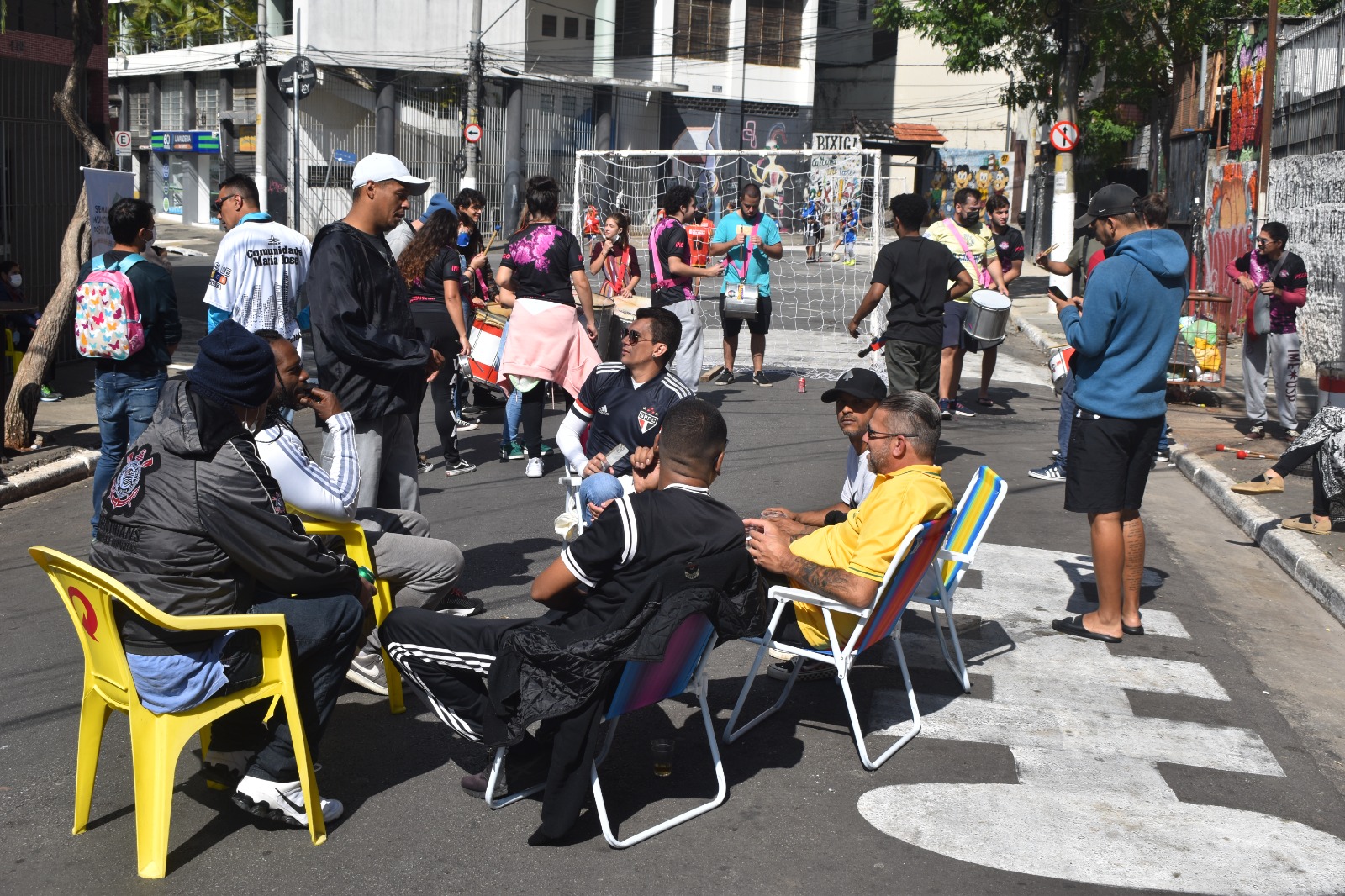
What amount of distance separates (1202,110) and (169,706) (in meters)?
22.0

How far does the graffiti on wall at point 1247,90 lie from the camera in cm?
1869

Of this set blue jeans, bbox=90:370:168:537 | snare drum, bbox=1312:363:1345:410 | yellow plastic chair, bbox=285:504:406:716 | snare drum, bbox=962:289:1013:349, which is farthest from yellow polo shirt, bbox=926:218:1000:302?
yellow plastic chair, bbox=285:504:406:716

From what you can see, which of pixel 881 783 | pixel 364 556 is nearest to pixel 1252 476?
pixel 881 783

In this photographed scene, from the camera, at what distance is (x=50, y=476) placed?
8.69m

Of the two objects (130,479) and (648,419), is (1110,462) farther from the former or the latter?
(130,479)

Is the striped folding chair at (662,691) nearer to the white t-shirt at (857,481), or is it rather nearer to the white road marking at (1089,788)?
the white road marking at (1089,788)

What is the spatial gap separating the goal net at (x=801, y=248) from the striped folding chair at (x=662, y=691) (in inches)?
364

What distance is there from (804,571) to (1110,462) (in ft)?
7.00

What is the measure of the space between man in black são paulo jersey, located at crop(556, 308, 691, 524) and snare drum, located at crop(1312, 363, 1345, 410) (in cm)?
512

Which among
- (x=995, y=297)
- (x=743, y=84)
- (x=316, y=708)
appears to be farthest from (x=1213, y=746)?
(x=743, y=84)

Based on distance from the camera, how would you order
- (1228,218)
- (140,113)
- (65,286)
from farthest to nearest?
(140,113) → (1228,218) → (65,286)

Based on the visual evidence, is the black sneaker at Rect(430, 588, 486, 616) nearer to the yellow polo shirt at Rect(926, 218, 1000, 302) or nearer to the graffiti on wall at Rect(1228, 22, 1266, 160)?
the yellow polo shirt at Rect(926, 218, 1000, 302)

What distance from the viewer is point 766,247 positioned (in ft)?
42.4

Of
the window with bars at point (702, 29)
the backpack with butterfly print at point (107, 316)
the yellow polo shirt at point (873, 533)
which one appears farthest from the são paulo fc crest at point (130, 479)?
the window with bars at point (702, 29)
